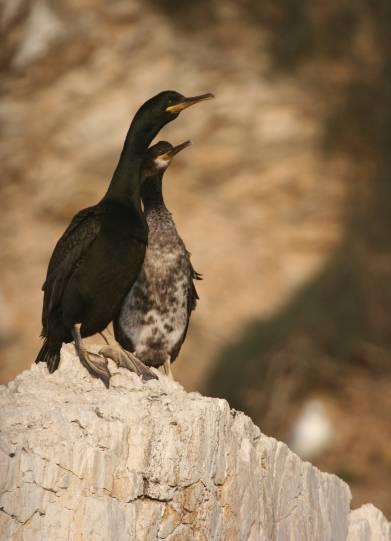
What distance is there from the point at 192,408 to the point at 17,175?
5.69m

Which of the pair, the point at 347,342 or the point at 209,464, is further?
the point at 347,342

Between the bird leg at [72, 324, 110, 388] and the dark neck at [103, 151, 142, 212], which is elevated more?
the dark neck at [103, 151, 142, 212]

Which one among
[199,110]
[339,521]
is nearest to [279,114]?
[199,110]

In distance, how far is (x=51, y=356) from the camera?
159 inches

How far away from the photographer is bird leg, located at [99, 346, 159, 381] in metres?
4.11

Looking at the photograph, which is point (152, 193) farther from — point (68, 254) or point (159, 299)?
point (68, 254)

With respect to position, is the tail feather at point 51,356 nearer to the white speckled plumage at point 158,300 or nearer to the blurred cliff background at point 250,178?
the white speckled plumage at point 158,300

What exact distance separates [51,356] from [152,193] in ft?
3.95

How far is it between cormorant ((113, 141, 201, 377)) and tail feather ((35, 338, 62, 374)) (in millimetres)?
592

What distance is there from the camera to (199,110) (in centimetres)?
883

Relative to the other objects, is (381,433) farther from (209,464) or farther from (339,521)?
(209,464)

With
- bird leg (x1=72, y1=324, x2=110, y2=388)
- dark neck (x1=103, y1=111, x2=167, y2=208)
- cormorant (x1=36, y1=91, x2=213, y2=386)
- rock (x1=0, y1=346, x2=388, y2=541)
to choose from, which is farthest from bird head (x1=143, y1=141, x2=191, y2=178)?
rock (x1=0, y1=346, x2=388, y2=541)

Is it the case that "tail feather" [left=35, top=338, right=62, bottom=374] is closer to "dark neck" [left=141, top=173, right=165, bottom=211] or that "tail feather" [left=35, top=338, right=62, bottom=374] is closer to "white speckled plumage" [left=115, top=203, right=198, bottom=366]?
"white speckled plumage" [left=115, top=203, right=198, bottom=366]

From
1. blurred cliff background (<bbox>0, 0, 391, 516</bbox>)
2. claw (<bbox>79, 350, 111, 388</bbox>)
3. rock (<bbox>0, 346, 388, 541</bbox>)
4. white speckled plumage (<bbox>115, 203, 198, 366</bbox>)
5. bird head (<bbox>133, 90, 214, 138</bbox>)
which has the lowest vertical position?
rock (<bbox>0, 346, 388, 541</bbox>)
